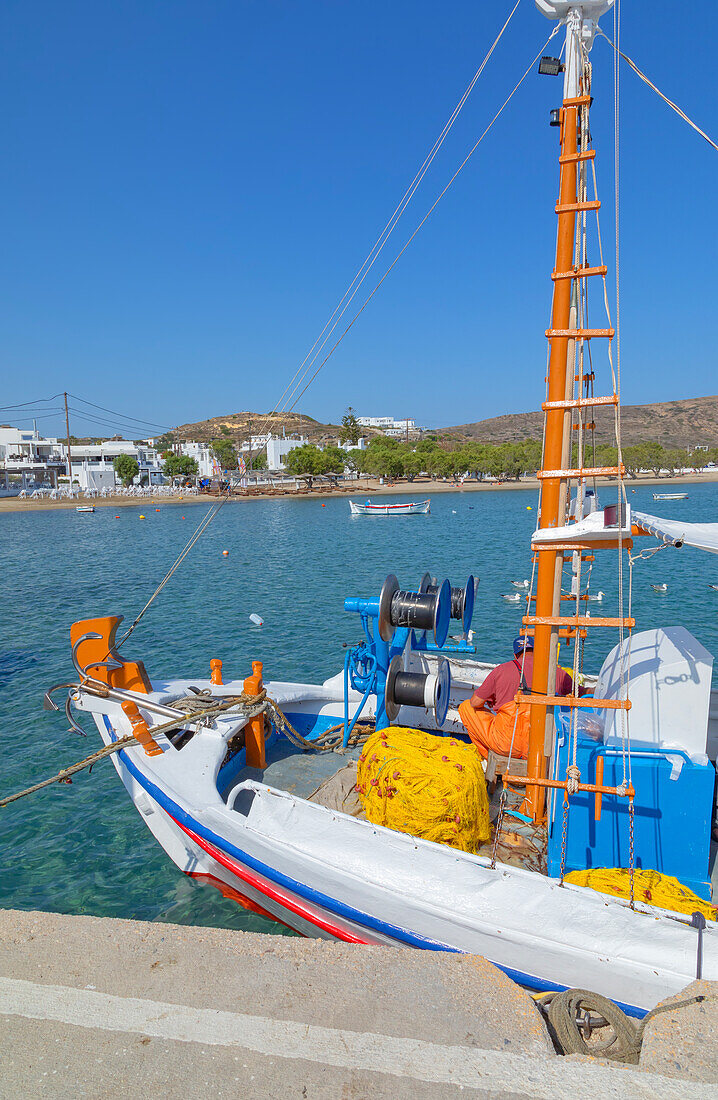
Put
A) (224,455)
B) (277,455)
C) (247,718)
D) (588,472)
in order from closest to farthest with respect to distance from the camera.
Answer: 1. (588,472)
2. (247,718)
3. (277,455)
4. (224,455)

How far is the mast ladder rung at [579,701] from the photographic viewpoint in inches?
188

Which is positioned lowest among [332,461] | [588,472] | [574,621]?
[574,621]

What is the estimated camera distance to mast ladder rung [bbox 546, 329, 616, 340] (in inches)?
208

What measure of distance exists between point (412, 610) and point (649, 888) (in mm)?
3265

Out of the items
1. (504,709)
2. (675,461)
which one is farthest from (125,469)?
(504,709)

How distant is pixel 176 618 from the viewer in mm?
21797

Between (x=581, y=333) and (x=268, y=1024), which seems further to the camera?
(x=581, y=333)

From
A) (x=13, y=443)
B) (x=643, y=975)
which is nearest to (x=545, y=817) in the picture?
(x=643, y=975)

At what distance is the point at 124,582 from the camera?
1179 inches

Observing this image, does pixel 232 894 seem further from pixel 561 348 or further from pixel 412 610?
pixel 561 348

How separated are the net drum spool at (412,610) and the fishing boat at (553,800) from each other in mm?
22

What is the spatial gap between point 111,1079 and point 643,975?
3041 mm

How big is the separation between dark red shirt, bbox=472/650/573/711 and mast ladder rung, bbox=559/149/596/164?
461 cm

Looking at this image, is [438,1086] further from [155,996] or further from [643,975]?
[643,975]
